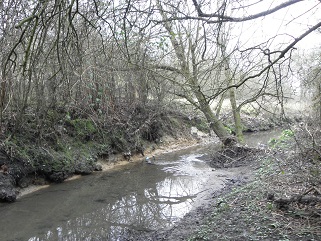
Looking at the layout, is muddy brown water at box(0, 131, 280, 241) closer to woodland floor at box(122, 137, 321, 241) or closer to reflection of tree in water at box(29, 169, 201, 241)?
reflection of tree in water at box(29, 169, 201, 241)

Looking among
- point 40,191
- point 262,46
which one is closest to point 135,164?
point 40,191

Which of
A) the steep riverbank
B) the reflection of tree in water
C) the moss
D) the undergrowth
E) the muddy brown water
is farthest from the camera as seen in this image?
the moss

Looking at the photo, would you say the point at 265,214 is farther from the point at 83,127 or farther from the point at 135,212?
the point at 83,127

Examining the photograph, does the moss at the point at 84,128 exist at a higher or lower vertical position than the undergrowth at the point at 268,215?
higher

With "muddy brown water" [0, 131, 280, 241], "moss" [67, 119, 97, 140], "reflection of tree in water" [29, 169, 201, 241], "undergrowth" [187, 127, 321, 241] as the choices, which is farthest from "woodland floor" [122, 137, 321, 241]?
"moss" [67, 119, 97, 140]

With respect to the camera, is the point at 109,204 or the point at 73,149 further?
the point at 73,149

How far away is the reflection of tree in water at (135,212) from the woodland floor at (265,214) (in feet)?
1.21

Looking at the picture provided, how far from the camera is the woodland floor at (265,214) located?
13.9 ft

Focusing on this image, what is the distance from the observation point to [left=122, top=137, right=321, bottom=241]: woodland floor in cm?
424

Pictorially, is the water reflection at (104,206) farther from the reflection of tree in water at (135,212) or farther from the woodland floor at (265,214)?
the woodland floor at (265,214)

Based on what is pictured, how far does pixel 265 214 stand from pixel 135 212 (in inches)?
114

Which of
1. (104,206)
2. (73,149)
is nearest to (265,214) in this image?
(104,206)

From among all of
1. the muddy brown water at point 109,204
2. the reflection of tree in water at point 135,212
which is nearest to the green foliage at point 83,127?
the muddy brown water at point 109,204

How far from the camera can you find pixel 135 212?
670 centimetres
